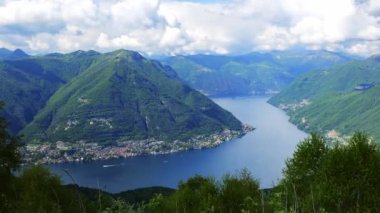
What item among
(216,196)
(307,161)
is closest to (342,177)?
(307,161)

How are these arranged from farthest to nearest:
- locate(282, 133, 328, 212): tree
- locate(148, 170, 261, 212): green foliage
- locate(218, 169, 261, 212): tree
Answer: locate(218, 169, 261, 212): tree, locate(148, 170, 261, 212): green foliage, locate(282, 133, 328, 212): tree

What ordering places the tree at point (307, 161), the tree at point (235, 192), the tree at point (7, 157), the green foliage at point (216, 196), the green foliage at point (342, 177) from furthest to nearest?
the tree at point (235, 192) < the green foliage at point (216, 196) < the tree at point (307, 161) < the green foliage at point (342, 177) < the tree at point (7, 157)

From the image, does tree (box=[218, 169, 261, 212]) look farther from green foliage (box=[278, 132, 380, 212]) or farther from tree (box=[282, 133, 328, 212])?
green foliage (box=[278, 132, 380, 212])

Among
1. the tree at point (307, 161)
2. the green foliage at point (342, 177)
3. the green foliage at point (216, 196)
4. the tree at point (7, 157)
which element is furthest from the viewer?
the green foliage at point (216, 196)

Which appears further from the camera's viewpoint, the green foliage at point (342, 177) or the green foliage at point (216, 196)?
the green foliage at point (216, 196)

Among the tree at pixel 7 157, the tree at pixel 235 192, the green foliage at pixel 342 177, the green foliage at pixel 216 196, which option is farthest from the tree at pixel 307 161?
the tree at pixel 7 157

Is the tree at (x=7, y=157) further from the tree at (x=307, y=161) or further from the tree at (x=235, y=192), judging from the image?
the tree at (x=307, y=161)

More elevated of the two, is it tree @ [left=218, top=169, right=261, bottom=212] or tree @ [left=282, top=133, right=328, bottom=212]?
tree @ [left=282, top=133, right=328, bottom=212]

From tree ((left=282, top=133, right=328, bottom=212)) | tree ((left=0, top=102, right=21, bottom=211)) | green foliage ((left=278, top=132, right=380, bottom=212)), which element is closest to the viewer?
tree ((left=0, top=102, right=21, bottom=211))

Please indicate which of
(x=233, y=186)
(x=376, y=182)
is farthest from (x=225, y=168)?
(x=376, y=182)

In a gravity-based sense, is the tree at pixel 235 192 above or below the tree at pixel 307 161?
below

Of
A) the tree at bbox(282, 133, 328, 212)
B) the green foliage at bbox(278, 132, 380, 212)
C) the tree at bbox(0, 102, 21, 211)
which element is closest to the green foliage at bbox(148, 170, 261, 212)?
the tree at bbox(282, 133, 328, 212)

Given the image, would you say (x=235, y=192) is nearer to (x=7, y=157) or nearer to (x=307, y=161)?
(x=307, y=161)
